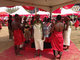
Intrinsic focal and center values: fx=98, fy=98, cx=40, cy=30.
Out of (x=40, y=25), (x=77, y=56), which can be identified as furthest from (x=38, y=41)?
(x=77, y=56)

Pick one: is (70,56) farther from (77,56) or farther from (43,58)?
(43,58)

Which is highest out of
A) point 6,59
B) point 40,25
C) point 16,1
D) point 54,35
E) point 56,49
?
point 16,1

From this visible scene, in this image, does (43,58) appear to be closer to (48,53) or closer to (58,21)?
(48,53)

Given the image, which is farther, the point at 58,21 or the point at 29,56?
the point at 29,56

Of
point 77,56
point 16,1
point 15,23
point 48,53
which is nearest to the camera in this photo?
point 15,23

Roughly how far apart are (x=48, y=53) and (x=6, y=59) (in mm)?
1982

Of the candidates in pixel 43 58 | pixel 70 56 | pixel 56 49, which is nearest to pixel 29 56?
pixel 43 58

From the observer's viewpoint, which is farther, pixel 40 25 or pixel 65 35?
pixel 65 35

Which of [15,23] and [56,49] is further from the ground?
[15,23]

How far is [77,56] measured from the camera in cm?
448

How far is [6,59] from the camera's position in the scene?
4254mm

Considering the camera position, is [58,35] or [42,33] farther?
[42,33]

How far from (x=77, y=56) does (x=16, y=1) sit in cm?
417

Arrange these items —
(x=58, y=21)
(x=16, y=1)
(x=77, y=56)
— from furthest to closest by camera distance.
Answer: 1. (x=16, y=1)
2. (x=77, y=56)
3. (x=58, y=21)
